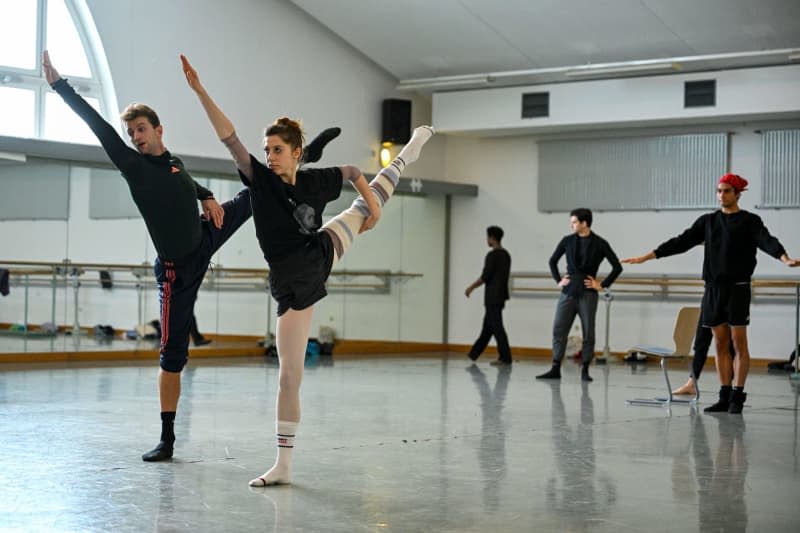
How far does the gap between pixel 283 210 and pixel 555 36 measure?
9538 millimetres

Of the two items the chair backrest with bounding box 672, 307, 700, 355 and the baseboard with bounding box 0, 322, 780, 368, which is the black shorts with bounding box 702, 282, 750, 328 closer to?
the chair backrest with bounding box 672, 307, 700, 355

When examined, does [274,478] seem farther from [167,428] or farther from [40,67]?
[40,67]

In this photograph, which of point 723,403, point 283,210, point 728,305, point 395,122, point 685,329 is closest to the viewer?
point 283,210

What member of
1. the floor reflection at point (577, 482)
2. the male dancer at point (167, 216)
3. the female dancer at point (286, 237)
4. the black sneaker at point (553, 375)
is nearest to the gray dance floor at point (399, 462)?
the floor reflection at point (577, 482)

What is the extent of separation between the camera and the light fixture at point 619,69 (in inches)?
516

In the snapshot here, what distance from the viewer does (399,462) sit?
4957 millimetres

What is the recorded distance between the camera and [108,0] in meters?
12.3

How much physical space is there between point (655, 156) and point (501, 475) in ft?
34.8

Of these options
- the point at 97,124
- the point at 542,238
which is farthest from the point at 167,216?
the point at 542,238

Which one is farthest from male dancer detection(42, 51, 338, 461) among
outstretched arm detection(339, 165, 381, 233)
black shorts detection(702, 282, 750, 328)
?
black shorts detection(702, 282, 750, 328)

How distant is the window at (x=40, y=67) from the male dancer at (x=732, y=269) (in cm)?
747

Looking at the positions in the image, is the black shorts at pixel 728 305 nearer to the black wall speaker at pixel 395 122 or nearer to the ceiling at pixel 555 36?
the ceiling at pixel 555 36

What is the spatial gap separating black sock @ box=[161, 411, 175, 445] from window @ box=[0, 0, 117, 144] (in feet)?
25.2

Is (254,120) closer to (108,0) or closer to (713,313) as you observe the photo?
(108,0)
